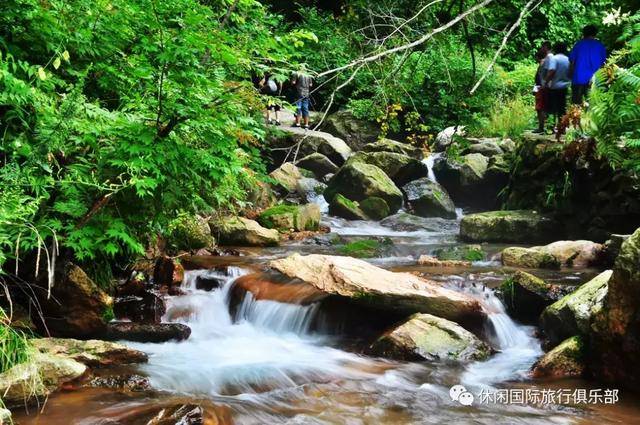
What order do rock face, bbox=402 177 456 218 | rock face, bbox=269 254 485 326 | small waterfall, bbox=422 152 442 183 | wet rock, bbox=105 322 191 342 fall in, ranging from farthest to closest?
small waterfall, bbox=422 152 442 183
rock face, bbox=402 177 456 218
rock face, bbox=269 254 485 326
wet rock, bbox=105 322 191 342

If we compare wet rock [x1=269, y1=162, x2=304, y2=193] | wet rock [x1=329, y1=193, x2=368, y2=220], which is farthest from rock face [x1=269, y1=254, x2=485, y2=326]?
wet rock [x1=269, y1=162, x2=304, y2=193]

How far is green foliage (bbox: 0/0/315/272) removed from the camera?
4434 millimetres

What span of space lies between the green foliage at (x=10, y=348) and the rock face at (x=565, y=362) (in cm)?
454

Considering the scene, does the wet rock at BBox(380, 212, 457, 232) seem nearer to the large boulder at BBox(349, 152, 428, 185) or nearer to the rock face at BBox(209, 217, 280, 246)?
the large boulder at BBox(349, 152, 428, 185)

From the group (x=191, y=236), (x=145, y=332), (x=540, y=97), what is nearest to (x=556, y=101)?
(x=540, y=97)

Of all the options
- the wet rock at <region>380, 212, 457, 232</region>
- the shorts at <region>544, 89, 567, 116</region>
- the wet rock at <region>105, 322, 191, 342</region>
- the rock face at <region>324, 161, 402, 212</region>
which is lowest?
the wet rock at <region>105, 322, 191, 342</region>

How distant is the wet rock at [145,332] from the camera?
19.9 feet

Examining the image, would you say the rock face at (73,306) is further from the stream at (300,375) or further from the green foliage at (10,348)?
the green foliage at (10,348)

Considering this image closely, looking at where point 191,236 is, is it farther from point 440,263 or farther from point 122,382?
point 122,382

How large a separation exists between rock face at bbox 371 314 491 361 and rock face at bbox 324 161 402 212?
7632mm

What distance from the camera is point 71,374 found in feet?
15.1

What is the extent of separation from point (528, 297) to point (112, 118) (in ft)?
16.8

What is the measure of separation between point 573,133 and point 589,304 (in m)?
Answer: 5.11

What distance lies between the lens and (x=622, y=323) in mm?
4773
